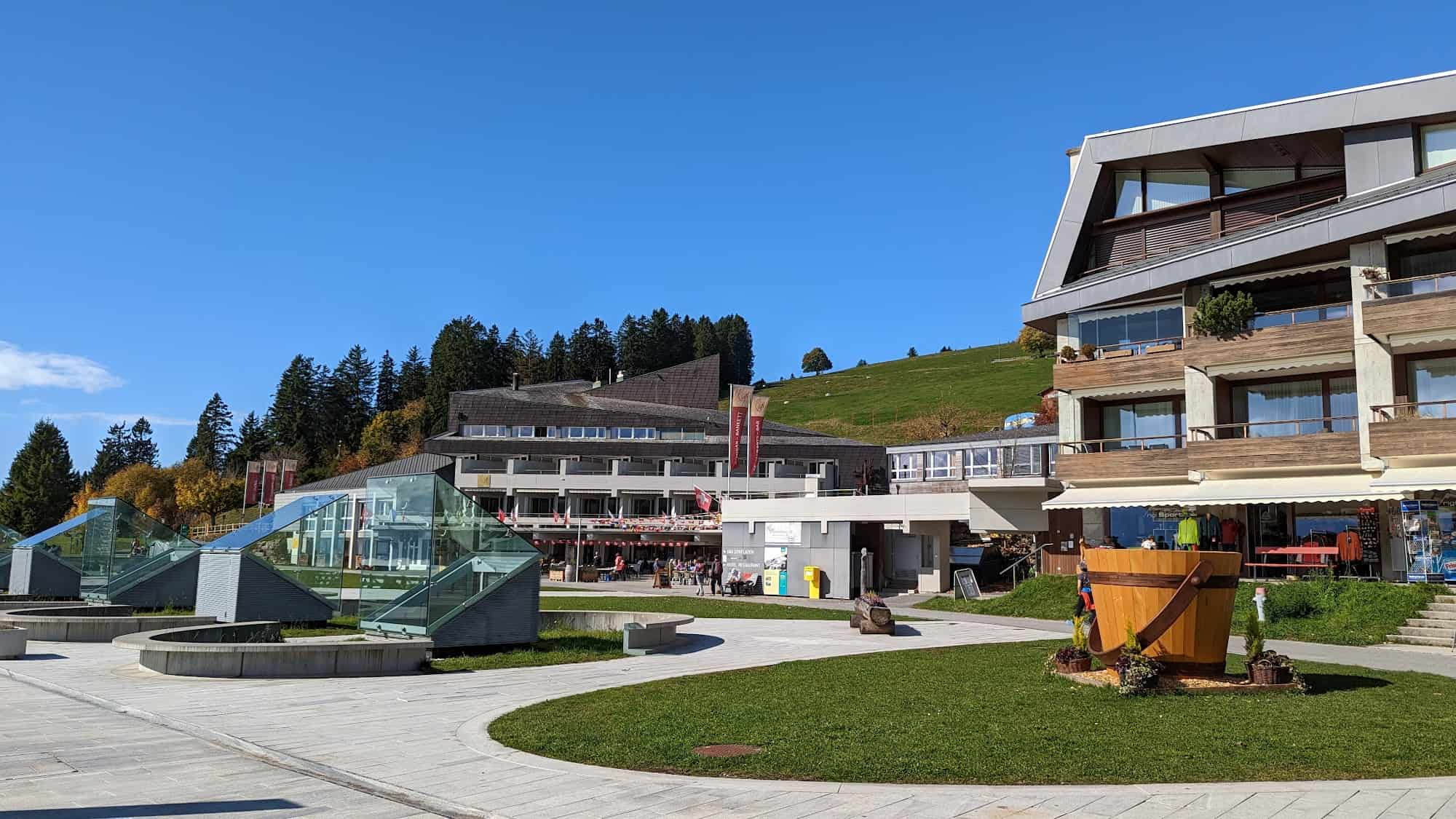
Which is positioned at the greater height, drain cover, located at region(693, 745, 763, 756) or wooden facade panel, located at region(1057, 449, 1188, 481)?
wooden facade panel, located at region(1057, 449, 1188, 481)

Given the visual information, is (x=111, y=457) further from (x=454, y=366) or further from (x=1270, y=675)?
(x=1270, y=675)

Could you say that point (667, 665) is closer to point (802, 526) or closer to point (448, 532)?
point (448, 532)

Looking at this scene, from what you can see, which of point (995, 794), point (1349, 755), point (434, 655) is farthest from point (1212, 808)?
point (434, 655)

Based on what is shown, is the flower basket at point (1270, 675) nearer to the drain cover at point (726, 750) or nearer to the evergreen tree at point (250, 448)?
the drain cover at point (726, 750)

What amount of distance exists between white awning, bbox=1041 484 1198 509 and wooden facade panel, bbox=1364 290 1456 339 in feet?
22.5

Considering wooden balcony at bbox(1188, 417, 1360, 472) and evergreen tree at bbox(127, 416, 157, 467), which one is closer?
wooden balcony at bbox(1188, 417, 1360, 472)

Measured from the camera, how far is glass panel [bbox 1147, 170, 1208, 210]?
35.8m

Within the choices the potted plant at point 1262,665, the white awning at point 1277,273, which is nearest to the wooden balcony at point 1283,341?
the white awning at point 1277,273

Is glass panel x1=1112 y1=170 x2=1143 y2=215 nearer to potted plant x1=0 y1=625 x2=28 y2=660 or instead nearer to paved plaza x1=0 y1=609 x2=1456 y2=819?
paved plaza x1=0 y1=609 x2=1456 y2=819

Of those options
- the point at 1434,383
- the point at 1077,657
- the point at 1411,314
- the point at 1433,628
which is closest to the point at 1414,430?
the point at 1434,383

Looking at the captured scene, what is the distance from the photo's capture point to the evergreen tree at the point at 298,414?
140000mm

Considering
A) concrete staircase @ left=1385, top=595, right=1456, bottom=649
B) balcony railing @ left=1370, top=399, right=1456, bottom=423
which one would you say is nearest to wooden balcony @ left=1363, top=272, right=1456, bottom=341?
balcony railing @ left=1370, top=399, right=1456, bottom=423

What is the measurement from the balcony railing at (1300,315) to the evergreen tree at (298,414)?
129282 mm

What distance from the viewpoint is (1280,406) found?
105 feet
